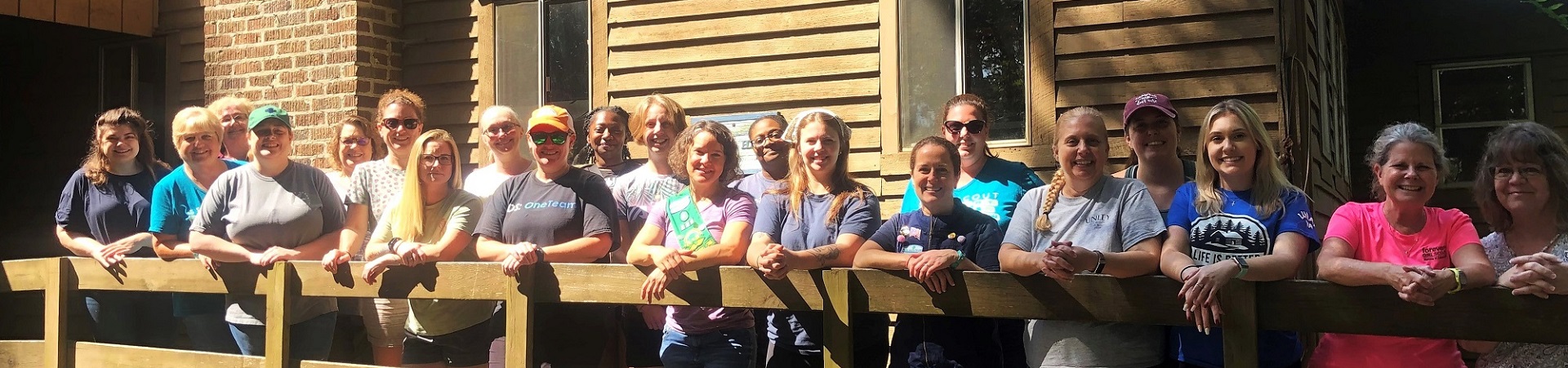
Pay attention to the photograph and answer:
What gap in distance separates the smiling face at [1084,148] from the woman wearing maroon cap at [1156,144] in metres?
0.28

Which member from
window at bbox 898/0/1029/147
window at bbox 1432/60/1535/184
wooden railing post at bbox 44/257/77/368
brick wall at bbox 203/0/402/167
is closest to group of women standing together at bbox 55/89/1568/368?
wooden railing post at bbox 44/257/77/368

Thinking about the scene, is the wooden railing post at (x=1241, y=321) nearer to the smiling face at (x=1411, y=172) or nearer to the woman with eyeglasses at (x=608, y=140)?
the smiling face at (x=1411, y=172)

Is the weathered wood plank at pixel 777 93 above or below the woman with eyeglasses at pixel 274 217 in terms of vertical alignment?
above

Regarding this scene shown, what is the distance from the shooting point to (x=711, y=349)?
346cm

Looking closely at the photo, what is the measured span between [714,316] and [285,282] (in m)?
1.56

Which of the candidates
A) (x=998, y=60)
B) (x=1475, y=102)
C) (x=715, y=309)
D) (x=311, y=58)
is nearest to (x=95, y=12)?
(x=311, y=58)

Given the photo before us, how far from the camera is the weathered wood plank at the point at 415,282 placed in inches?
142

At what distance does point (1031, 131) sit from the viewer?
18.2ft

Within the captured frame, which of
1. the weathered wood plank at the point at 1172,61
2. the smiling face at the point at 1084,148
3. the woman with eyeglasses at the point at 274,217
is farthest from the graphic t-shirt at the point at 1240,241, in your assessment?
the woman with eyeglasses at the point at 274,217

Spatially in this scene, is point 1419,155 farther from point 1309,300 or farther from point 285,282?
point 285,282

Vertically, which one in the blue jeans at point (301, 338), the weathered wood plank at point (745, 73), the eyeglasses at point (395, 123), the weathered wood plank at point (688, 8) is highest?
the weathered wood plank at point (688, 8)

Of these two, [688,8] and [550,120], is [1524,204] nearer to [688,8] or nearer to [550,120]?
[550,120]

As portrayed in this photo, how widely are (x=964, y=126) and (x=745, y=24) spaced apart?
2.60 metres

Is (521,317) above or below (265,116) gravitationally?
below
